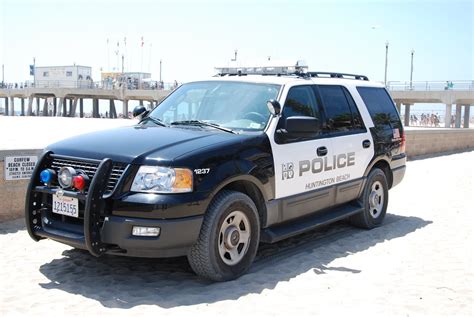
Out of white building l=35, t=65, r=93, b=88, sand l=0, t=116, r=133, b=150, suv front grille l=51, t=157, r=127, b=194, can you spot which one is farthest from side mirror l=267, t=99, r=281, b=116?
white building l=35, t=65, r=93, b=88

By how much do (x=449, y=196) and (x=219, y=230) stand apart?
6812 mm

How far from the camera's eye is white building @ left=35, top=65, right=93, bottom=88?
289ft

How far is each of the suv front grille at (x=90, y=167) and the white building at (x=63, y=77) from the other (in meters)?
82.7

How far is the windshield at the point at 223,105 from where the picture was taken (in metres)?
5.73

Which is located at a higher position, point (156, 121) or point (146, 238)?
point (156, 121)

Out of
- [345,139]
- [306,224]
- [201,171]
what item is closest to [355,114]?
[345,139]

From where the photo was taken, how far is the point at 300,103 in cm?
620

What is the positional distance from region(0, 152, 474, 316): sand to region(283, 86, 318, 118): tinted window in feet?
5.13

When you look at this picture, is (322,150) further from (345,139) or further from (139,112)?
(139,112)

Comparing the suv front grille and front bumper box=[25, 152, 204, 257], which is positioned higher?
the suv front grille

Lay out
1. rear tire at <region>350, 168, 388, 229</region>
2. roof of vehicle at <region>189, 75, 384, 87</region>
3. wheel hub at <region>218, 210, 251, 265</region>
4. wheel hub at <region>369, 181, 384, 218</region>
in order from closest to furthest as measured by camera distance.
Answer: wheel hub at <region>218, 210, 251, 265</region> < roof of vehicle at <region>189, 75, 384, 87</region> < rear tire at <region>350, 168, 388, 229</region> < wheel hub at <region>369, 181, 384, 218</region>

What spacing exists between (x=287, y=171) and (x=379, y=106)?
9.11 ft

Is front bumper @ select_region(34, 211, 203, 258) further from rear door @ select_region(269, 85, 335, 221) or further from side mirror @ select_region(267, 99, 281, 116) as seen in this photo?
side mirror @ select_region(267, 99, 281, 116)

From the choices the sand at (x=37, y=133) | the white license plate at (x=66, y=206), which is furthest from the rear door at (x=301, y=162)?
the sand at (x=37, y=133)
